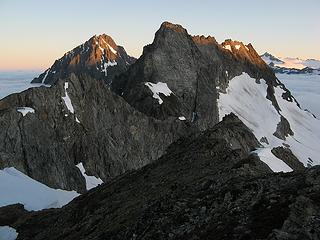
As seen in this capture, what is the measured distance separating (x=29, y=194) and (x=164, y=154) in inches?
861

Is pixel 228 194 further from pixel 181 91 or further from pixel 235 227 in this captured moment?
pixel 181 91

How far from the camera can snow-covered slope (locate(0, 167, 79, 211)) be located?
55594 millimetres

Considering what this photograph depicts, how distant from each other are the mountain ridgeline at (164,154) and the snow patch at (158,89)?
1.91 feet

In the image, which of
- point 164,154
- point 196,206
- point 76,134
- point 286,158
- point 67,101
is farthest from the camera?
point 67,101

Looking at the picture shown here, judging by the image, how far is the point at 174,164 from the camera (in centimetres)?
4031

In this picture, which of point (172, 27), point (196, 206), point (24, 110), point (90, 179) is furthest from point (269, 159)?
point (172, 27)

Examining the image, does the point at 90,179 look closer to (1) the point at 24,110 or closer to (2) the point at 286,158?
(1) the point at 24,110

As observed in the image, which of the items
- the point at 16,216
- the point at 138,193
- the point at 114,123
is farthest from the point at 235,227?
the point at 114,123

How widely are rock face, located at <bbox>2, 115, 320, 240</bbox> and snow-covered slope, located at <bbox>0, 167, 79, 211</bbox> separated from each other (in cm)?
1343

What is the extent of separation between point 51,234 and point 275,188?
18.1 m

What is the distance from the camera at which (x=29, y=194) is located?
59.9 metres

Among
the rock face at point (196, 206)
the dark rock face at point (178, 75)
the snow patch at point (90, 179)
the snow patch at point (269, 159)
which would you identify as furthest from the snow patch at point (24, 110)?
the dark rock face at point (178, 75)

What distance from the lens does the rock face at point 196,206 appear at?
17734mm

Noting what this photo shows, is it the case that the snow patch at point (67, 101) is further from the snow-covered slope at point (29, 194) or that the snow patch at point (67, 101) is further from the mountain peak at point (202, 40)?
the mountain peak at point (202, 40)
